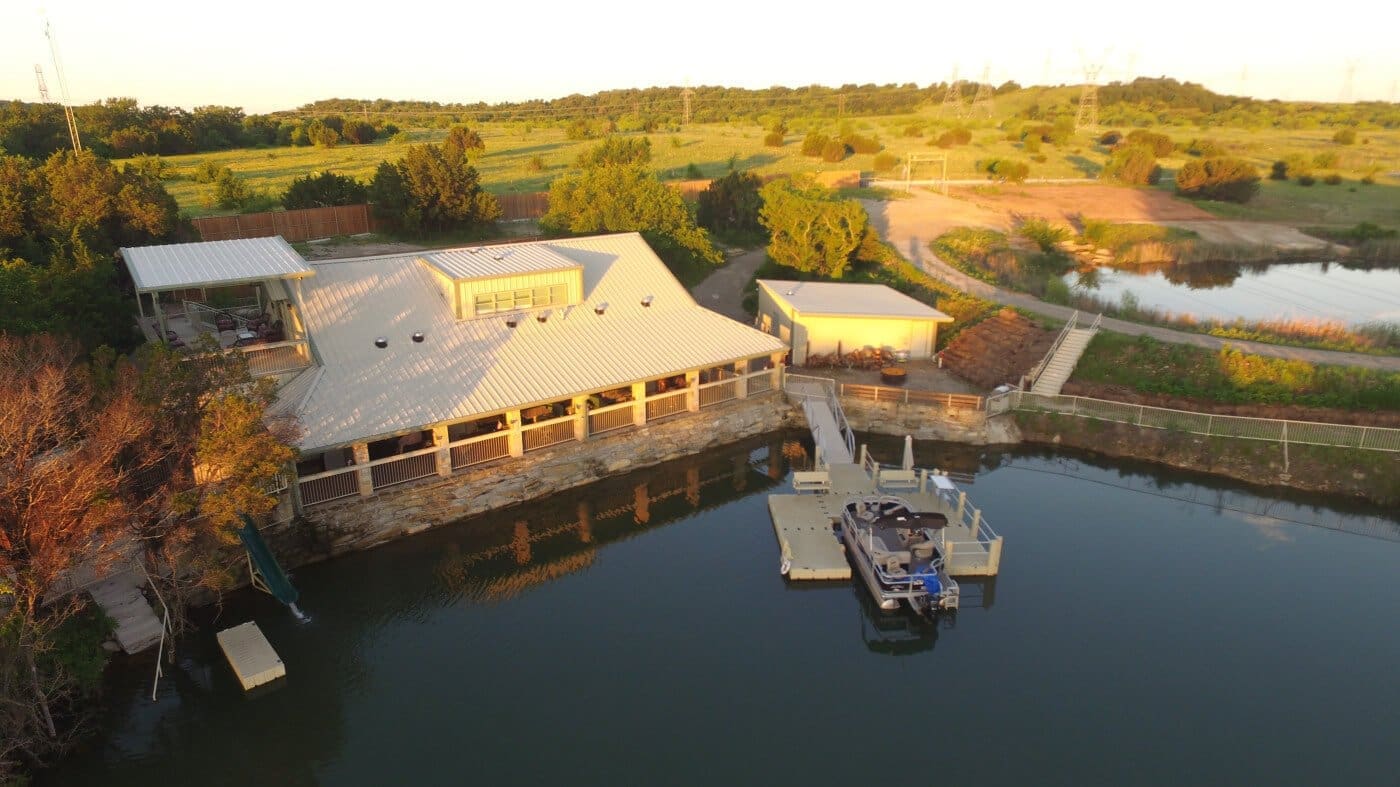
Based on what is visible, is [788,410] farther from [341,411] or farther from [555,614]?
[341,411]

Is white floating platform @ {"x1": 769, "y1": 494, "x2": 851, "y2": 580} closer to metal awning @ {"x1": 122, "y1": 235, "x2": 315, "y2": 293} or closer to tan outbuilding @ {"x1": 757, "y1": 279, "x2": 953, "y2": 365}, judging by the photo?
tan outbuilding @ {"x1": 757, "y1": 279, "x2": 953, "y2": 365}

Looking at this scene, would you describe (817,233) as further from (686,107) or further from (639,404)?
(686,107)

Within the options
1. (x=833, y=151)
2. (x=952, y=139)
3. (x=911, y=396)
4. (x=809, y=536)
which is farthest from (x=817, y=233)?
(x=952, y=139)

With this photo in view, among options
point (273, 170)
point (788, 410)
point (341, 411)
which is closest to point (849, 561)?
point (788, 410)

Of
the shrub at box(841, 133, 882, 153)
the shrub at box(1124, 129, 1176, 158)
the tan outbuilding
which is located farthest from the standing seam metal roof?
the shrub at box(1124, 129, 1176, 158)

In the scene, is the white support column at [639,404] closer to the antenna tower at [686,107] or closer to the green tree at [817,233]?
the green tree at [817,233]
